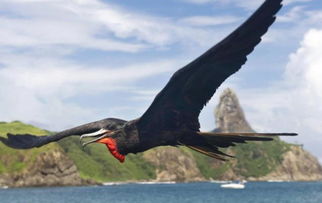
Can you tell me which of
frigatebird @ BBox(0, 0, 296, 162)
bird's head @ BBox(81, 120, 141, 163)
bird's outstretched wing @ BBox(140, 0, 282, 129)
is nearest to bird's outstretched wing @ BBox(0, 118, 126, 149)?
frigatebird @ BBox(0, 0, 296, 162)

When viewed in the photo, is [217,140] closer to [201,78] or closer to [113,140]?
[201,78]

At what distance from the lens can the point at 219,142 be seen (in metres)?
10.2

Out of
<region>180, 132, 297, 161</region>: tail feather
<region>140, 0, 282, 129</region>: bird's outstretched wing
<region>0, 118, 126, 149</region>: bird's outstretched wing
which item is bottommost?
<region>180, 132, 297, 161</region>: tail feather

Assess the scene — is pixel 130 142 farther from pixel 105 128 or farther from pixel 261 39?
pixel 261 39

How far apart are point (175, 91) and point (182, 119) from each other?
55 cm

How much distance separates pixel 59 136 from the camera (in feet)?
42.3

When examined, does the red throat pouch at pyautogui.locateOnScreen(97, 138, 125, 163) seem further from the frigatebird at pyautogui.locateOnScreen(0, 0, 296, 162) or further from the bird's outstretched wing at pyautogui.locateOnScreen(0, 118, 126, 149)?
the bird's outstretched wing at pyautogui.locateOnScreen(0, 118, 126, 149)

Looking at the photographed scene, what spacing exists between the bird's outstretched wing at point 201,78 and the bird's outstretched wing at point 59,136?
0.64 m

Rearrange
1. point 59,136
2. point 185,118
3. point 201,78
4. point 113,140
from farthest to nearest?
point 59,136
point 185,118
point 201,78
point 113,140

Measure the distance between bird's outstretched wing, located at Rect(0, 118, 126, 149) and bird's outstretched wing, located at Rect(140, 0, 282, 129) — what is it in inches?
25.0

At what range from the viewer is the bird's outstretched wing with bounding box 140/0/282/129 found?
9.55 m

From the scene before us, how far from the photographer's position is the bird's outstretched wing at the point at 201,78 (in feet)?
31.3

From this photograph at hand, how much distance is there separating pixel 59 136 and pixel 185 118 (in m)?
3.60

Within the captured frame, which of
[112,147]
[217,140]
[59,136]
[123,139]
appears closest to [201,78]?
[217,140]
